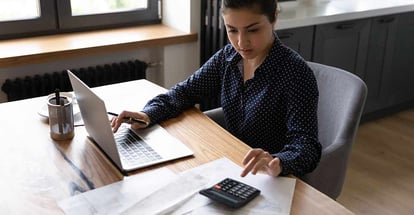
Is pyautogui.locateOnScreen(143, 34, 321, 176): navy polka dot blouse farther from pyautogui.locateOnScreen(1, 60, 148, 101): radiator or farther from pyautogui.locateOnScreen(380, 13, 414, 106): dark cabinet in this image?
pyautogui.locateOnScreen(380, 13, 414, 106): dark cabinet

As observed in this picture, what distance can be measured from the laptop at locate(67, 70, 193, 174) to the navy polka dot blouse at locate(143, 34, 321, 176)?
11 centimetres

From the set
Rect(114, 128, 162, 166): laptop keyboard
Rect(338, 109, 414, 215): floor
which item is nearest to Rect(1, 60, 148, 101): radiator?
Rect(114, 128, 162, 166): laptop keyboard

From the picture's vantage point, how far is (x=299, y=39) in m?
2.82

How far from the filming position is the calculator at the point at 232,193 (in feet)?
3.53

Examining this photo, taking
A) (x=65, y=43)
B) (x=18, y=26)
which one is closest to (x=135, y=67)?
(x=65, y=43)

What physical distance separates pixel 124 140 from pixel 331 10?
2.04 m

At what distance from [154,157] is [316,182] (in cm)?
52

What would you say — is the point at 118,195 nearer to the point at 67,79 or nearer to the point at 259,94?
the point at 259,94

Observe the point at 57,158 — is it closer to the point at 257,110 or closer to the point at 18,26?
the point at 257,110

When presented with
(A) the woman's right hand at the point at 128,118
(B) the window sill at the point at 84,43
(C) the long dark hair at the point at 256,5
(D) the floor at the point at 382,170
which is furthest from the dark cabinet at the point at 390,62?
(A) the woman's right hand at the point at 128,118

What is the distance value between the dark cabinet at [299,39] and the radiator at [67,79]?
791 mm

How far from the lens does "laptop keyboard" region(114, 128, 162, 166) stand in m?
1.31

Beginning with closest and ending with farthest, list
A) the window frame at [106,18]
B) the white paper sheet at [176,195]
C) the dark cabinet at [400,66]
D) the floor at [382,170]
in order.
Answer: the white paper sheet at [176,195] → the floor at [382,170] → the window frame at [106,18] → the dark cabinet at [400,66]

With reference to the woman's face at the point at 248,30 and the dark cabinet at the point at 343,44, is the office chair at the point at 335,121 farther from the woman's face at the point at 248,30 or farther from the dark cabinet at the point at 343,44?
the dark cabinet at the point at 343,44
